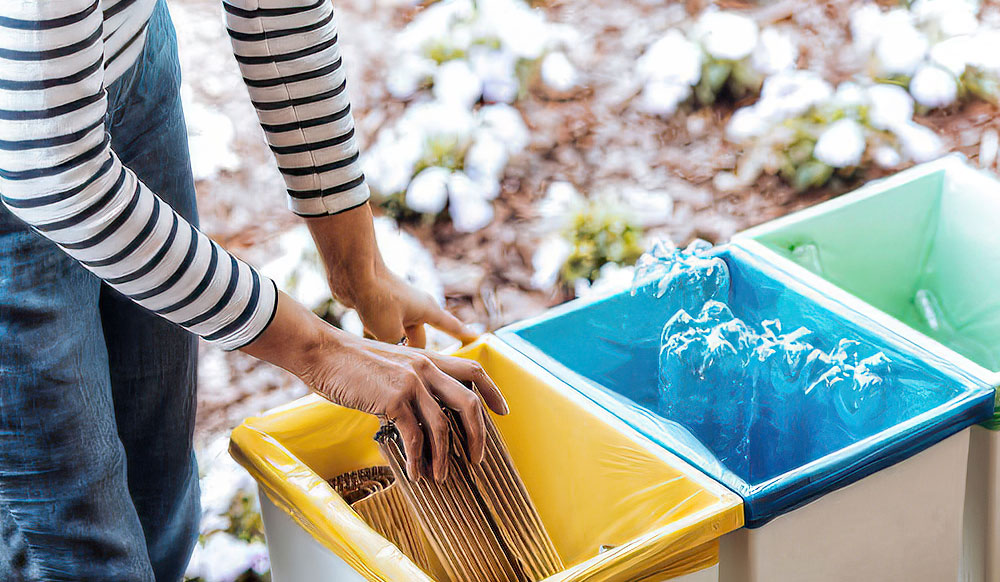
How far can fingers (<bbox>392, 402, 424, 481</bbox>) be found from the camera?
0.90 meters

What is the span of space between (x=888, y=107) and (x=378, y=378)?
1898 millimetres

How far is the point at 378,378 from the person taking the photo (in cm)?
90

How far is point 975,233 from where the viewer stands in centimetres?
148

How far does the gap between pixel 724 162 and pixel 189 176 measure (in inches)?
57.8

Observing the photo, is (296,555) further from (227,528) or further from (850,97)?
(850,97)

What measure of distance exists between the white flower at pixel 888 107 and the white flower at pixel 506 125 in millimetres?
758

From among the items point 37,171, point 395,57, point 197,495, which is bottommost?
point 197,495

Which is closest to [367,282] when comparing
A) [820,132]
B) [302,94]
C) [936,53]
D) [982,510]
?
[302,94]

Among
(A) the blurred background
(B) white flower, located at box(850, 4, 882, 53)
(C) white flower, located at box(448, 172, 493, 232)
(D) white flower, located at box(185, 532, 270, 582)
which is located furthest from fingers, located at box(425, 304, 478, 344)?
(B) white flower, located at box(850, 4, 882, 53)

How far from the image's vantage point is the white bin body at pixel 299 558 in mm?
1024

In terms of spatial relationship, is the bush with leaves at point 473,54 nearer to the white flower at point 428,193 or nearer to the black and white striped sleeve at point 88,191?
the white flower at point 428,193

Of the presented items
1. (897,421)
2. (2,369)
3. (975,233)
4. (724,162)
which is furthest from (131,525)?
(724,162)

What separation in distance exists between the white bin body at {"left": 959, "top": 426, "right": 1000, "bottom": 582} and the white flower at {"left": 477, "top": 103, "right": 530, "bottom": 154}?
54.2 inches

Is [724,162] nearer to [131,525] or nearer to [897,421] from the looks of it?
[897,421]
